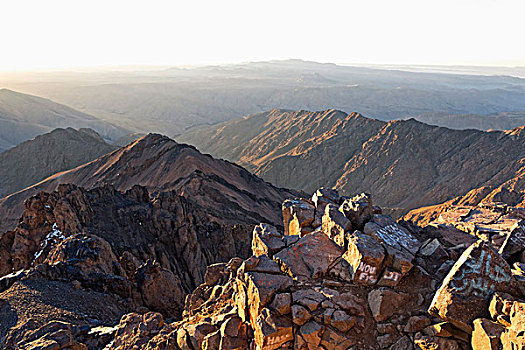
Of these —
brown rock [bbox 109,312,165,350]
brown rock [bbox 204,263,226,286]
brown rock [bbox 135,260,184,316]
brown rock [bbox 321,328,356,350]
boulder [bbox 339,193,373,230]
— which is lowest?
brown rock [bbox 135,260,184,316]

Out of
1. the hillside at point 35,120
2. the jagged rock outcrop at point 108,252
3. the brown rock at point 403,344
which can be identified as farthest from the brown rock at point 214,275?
the hillside at point 35,120

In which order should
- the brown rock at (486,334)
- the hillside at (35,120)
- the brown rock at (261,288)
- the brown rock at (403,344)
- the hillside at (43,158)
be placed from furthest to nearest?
the hillside at (35,120), the hillside at (43,158), the brown rock at (261,288), the brown rock at (403,344), the brown rock at (486,334)

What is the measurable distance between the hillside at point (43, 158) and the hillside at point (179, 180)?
17.0m

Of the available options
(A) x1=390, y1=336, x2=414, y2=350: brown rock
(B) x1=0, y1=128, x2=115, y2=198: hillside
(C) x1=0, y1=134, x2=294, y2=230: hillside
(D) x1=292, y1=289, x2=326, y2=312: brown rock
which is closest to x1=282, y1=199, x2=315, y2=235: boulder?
(D) x1=292, y1=289, x2=326, y2=312: brown rock

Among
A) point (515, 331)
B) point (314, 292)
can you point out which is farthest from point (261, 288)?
point (515, 331)

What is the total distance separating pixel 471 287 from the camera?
8.12 m

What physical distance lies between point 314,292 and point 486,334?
378 centimetres

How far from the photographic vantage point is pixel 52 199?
26.8 metres

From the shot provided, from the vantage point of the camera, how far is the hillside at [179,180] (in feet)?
140

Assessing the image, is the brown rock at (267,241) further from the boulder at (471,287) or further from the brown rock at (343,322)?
the boulder at (471,287)

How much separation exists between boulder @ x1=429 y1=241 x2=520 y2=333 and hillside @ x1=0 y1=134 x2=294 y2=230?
Result: 97.6 ft

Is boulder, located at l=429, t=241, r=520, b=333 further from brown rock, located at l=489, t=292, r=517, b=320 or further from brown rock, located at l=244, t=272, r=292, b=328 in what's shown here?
brown rock, located at l=244, t=272, r=292, b=328

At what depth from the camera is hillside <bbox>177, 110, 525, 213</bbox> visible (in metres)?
65.8

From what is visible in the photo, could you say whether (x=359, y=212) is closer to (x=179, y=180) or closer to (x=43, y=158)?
(x=179, y=180)
